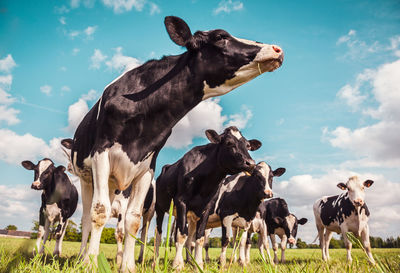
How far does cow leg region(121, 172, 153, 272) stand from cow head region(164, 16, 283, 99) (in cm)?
124

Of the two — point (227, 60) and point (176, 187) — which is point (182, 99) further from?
point (176, 187)

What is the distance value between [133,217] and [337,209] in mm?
10299

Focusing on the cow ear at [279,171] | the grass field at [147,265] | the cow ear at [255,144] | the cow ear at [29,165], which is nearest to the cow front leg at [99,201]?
the grass field at [147,265]

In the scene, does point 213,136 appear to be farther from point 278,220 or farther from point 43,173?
point 278,220

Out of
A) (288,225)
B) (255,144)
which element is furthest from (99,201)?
(288,225)

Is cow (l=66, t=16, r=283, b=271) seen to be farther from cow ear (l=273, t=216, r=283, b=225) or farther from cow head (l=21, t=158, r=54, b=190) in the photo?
cow ear (l=273, t=216, r=283, b=225)

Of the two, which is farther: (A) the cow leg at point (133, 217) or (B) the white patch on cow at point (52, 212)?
(B) the white patch on cow at point (52, 212)

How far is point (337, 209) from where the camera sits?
1170cm

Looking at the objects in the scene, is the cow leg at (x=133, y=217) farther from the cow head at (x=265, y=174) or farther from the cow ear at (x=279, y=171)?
the cow ear at (x=279, y=171)

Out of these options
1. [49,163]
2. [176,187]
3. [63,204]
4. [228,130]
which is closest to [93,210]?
[176,187]

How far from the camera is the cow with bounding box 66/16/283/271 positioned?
3352mm

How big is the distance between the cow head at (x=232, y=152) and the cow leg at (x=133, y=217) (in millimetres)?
3066

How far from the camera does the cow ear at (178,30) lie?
3549 mm

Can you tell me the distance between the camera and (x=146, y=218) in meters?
8.47
